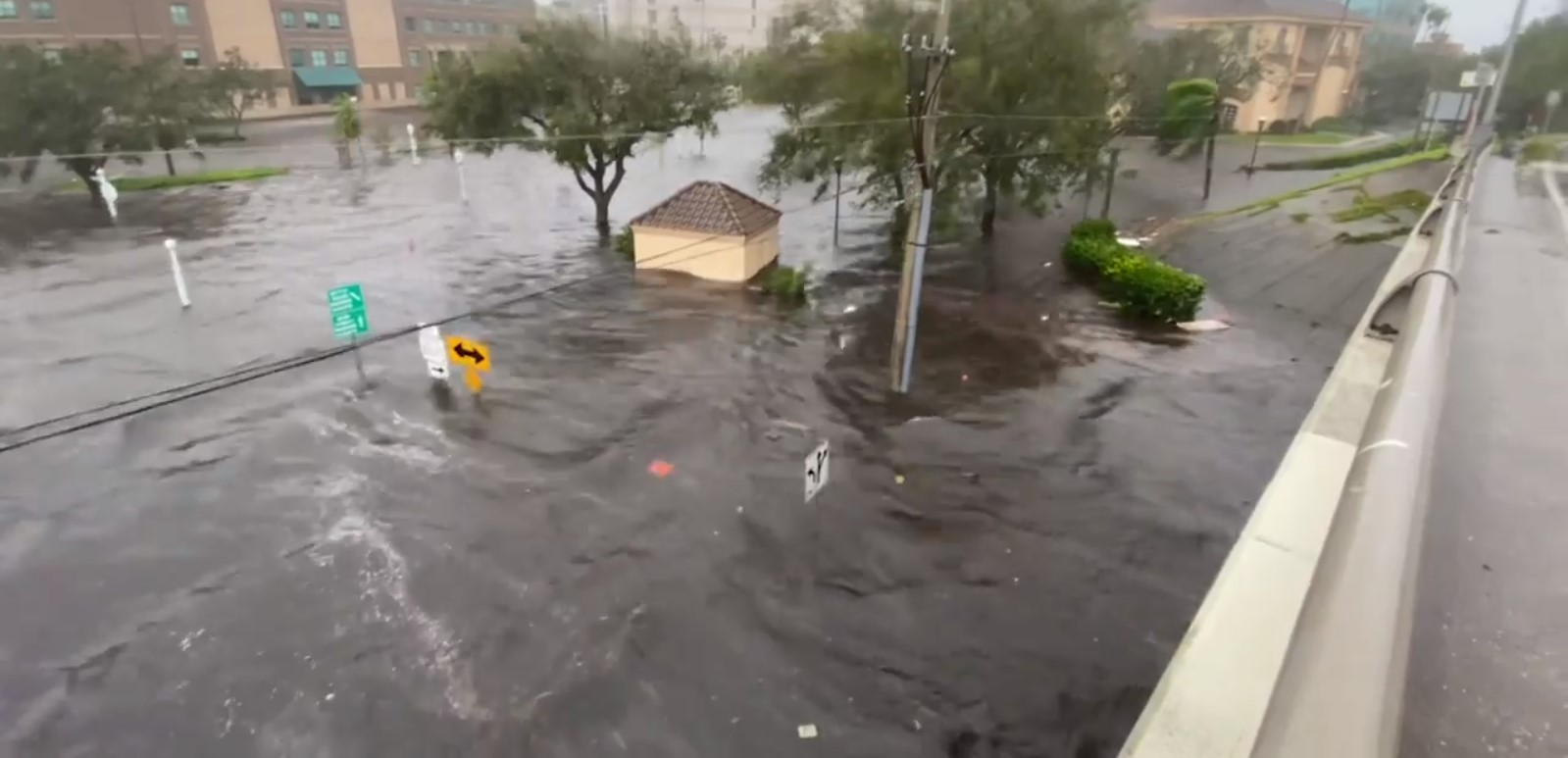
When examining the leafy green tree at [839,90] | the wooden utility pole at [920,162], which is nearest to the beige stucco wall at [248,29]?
the leafy green tree at [839,90]

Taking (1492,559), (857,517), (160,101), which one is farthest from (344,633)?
(160,101)

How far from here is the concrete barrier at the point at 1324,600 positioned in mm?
1482

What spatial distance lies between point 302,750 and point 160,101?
34872mm

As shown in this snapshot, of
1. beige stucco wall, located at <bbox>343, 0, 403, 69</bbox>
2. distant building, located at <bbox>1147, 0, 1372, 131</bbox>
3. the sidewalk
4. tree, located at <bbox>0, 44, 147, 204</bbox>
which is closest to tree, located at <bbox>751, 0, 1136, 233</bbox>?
the sidewalk

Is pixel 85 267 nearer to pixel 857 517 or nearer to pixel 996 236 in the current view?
pixel 857 517

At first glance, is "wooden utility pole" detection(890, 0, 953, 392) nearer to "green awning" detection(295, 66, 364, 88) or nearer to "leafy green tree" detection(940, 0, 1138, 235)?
"leafy green tree" detection(940, 0, 1138, 235)

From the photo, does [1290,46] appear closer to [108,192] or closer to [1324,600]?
[1324,600]

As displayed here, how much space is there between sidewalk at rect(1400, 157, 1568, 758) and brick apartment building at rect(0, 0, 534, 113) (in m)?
37.5

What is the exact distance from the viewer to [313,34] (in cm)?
4403

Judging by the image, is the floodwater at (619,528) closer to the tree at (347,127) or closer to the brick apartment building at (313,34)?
the tree at (347,127)

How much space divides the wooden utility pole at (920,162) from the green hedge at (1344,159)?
3794 centimetres

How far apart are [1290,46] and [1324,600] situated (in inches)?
2509

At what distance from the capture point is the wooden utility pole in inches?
512

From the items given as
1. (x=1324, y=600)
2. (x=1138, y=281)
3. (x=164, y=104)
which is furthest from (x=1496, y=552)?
(x=164, y=104)
